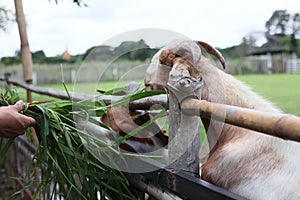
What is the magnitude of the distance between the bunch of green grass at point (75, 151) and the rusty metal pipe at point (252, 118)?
321 mm

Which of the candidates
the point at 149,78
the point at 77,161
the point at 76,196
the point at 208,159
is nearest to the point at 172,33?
the point at 149,78

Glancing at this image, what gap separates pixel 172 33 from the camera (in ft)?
4.62

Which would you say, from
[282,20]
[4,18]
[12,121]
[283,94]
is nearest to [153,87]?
[12,121]

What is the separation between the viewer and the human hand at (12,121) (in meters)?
1.47

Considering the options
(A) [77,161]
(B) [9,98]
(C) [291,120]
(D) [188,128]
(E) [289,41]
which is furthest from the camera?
(E) [289,41]

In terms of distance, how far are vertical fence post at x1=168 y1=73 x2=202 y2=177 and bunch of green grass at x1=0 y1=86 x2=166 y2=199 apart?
204mm

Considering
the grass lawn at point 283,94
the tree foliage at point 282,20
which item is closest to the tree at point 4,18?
the grass lawn at point 283,94

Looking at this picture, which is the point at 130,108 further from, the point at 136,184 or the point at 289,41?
the point at 289,41

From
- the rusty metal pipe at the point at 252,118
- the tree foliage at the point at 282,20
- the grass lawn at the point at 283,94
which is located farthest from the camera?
the tree foliage at the point at 282,20

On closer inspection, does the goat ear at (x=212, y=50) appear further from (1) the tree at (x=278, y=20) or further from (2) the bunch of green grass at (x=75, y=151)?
(1) the tree at (x=278, y=20)

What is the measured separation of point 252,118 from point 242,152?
0.46 metres

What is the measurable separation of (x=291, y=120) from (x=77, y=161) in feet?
3.08

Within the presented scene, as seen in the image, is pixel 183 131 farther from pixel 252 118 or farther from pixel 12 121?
pixel 12 121

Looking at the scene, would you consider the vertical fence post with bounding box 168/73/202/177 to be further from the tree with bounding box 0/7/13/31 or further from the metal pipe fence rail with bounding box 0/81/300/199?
the tree with bounding box 0/7/13/31
